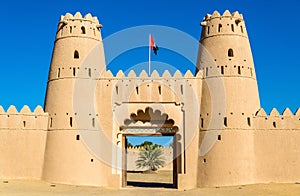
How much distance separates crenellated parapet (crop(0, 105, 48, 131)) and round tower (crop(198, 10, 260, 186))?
11813 millimetres

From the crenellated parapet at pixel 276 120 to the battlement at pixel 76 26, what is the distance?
13.8m

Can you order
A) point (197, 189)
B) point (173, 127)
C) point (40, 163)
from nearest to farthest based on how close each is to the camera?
point (197, 189), point (40, 163), point (173, 127)

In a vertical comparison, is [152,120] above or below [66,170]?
above

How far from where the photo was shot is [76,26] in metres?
28.5

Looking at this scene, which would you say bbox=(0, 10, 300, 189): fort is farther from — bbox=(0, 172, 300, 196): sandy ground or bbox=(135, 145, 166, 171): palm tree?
bbox=(135, 145, 166, 171): palm tree

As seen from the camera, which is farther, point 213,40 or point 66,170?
point 213,40

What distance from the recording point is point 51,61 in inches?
1148

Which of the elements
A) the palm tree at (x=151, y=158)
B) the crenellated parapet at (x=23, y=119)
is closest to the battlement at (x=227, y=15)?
the crenellated parapet at (x=23, y=119)

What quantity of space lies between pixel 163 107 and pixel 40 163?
985cm

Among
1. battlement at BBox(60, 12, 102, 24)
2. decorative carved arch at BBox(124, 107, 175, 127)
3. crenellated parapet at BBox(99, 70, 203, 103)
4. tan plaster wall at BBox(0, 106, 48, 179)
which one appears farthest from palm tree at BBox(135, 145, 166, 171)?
battlement at BBox(60, 12, 102, 24)

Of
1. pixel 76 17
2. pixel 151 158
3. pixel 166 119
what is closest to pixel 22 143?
pixel 76 17

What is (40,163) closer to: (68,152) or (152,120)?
(68,152)

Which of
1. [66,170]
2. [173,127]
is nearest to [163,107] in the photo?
[173,127]

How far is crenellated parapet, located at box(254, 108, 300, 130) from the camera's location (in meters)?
26.8
